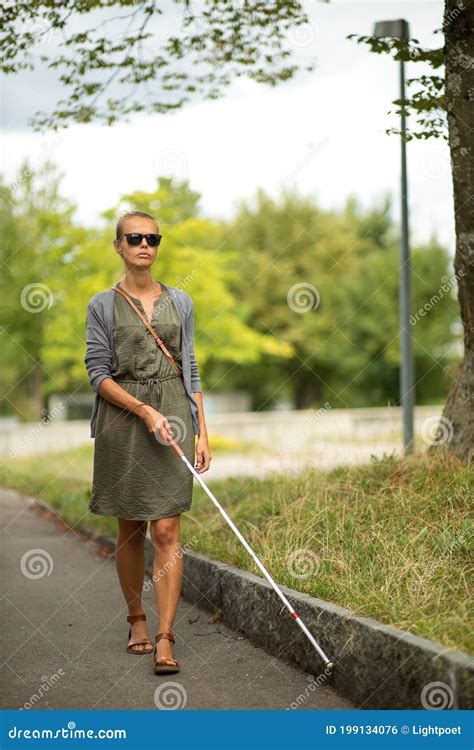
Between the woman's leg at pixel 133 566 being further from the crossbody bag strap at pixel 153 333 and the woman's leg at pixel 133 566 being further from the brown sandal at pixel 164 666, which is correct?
the crossbody bag strap at pixel 153 333

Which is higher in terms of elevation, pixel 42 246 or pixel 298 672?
pixel 42 246

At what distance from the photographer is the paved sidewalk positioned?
4.26m

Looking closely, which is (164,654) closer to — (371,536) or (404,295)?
(371,536)

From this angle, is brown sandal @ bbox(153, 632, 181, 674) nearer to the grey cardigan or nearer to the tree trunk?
the grey cardigan

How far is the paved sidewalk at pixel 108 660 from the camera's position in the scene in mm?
4258

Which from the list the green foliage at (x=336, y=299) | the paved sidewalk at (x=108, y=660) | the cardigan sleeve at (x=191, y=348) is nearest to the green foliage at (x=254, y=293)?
the green foliage at (x=336, y=299)

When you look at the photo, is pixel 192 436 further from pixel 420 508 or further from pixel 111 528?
pixel 111 528

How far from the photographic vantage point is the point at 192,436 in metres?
4.93

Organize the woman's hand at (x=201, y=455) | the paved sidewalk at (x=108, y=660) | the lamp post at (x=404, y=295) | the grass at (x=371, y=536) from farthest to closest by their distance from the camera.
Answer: the lamp post at (x=404, y=295) < the woman's hand at (x=201, y=455) < the grass at (x=371, y=536) < the paved sidewalk at (x=108, y=660)

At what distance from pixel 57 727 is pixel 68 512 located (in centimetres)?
659

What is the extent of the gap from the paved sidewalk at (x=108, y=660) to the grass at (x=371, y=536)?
43cm

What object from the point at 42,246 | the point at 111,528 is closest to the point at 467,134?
the point at 111,528

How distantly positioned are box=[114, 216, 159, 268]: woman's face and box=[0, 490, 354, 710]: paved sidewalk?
197 cm

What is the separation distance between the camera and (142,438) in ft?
16.0
